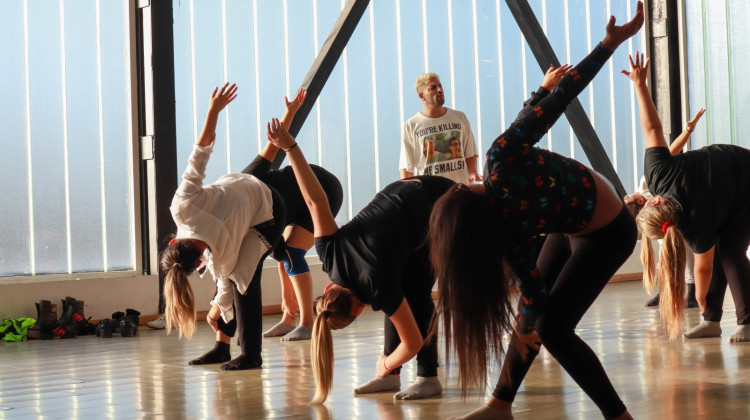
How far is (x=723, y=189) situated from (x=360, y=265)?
5.91 feet

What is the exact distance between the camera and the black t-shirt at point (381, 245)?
2.77 m

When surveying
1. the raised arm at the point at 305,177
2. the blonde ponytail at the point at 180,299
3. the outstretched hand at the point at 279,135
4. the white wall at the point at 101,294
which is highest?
the outstretched hand at the point at 279,135

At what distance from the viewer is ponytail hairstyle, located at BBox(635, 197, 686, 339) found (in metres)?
3.50

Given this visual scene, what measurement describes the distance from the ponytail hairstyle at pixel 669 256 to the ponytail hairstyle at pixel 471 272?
1.51m

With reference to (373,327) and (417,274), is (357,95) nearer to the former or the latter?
(373,327)

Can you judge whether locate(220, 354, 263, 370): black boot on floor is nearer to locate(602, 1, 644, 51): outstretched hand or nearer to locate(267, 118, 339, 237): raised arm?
locate(267, 118, 339, 237): raised arm

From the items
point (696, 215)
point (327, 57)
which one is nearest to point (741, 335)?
point (696, 215)

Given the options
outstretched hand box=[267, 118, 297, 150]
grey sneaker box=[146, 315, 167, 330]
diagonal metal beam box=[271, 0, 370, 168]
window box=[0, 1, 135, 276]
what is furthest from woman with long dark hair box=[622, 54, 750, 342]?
window box=[0, 1, 135, 276]

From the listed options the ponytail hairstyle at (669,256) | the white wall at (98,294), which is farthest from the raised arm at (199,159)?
the white wall at (98,294)

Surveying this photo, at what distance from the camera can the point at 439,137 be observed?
539 cm

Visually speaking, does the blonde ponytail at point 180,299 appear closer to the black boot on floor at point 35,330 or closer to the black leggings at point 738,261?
the black boot on floor at point 35,330

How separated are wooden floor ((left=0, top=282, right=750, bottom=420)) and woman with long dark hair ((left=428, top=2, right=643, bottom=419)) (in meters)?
0.44

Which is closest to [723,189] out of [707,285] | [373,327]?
[707,285]

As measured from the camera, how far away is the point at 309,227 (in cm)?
455
